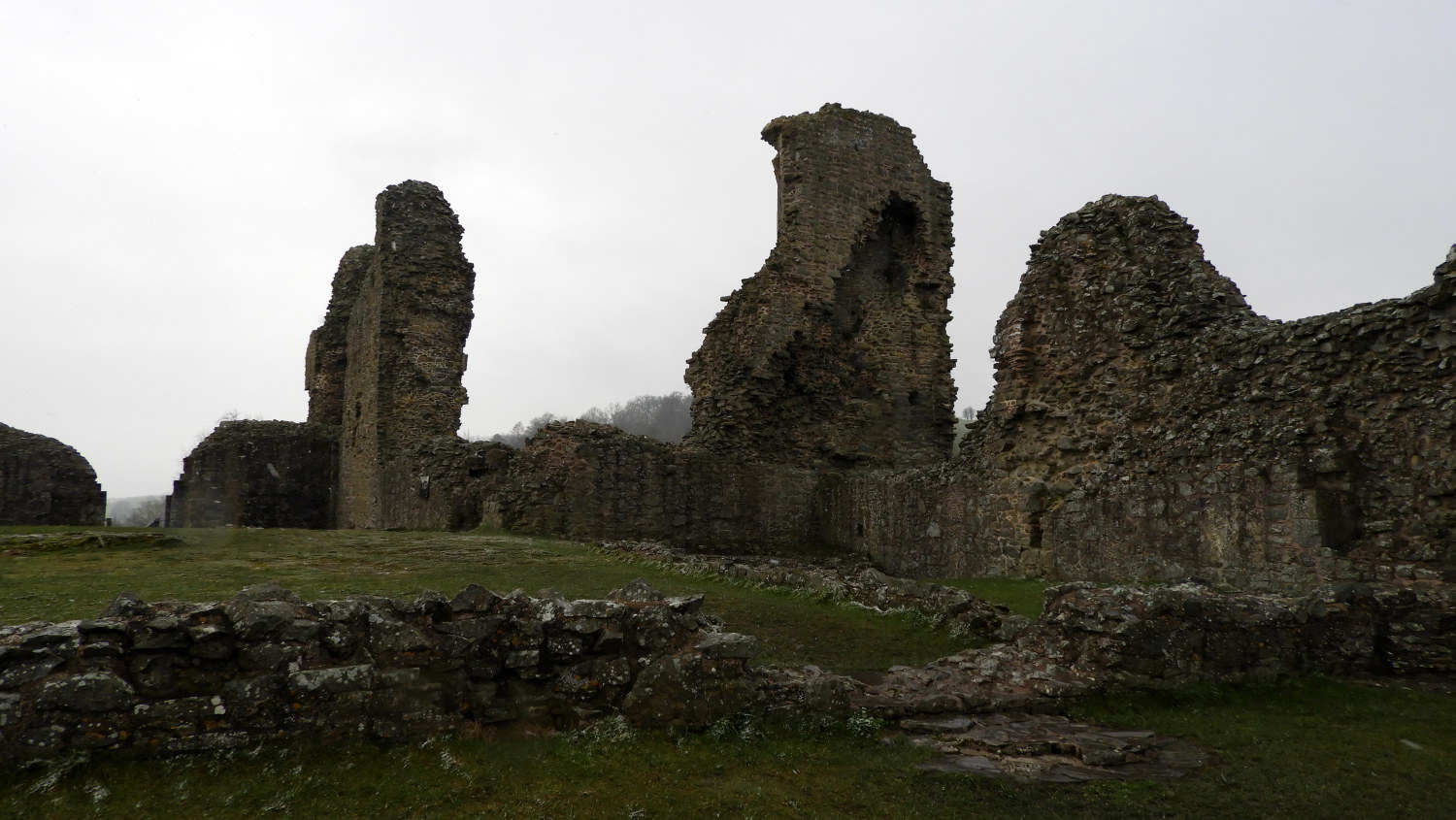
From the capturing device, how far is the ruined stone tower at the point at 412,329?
69.9ft

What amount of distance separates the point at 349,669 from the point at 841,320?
53.2ft

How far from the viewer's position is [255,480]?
23984 mm

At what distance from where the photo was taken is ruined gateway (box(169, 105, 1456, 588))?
834 cm

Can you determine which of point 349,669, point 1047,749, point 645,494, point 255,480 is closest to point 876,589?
point 1047,749

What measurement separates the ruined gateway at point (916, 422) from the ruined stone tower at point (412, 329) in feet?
0.21

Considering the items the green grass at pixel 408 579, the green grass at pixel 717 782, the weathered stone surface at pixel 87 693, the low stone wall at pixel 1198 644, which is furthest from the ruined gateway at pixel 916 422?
the weathered stone surface at pixel 87 693

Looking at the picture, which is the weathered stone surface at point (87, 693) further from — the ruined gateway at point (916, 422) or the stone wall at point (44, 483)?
the stone wall at point (44, 483)

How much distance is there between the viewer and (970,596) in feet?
27.0

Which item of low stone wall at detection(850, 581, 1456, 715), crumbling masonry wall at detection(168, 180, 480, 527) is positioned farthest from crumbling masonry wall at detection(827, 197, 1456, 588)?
crumbling masonry wall at detection(168, 180, 480, 527)

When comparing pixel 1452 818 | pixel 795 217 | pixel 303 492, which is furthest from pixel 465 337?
pixel 1452 818

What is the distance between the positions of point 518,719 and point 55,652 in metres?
2.14

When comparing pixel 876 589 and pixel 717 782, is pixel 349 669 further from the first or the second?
pixel 876 589

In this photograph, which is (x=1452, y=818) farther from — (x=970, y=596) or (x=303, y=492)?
(x=303, y=492)

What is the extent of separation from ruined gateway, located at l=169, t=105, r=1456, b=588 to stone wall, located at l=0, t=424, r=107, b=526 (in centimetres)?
276
